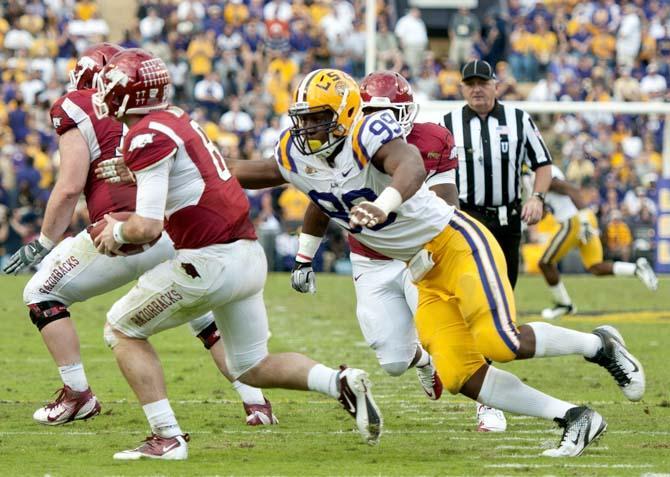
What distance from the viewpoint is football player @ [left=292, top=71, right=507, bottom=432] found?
19.4 feet

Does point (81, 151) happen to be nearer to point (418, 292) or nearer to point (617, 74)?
point (418, 292)

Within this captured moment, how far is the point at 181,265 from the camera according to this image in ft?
16.7

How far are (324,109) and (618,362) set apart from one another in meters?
1.57

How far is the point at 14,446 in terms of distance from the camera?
214 inches

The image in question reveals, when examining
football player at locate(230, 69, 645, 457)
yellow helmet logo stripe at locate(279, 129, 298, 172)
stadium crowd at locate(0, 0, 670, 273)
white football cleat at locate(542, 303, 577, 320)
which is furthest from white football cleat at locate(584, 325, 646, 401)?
stadium crowd at locate(0, 0, 670, 273)

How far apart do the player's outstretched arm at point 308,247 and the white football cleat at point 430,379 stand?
2.39 feet

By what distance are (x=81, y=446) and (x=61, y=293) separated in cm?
87

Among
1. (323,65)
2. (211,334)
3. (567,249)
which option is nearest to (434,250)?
(211,334)

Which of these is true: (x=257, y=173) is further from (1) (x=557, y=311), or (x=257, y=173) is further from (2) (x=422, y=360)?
(1) (x=557, y=311)

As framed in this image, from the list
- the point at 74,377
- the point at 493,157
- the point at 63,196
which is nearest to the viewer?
the point at 63,196

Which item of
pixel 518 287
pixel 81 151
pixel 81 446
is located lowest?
pixel 518 287

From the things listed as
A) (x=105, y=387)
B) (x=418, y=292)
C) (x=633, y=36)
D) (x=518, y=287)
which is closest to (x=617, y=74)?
(x=633, y=36)

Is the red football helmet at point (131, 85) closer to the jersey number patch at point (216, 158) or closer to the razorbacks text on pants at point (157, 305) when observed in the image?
the jersey number patch at point (216, 158)

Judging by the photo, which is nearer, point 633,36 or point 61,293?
point 61,293
